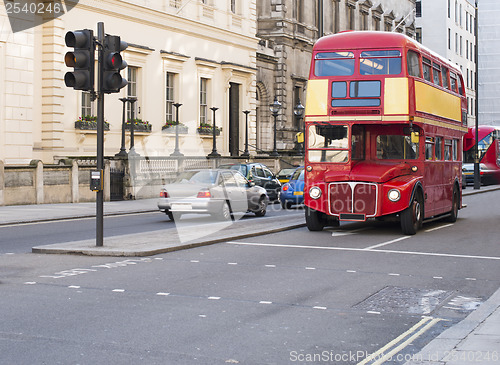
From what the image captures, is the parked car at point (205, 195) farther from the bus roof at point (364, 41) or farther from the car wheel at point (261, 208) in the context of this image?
the bus roof at point (364, 41)

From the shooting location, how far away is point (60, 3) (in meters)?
31.3

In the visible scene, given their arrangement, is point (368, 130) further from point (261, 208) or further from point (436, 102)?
point (261, 208)

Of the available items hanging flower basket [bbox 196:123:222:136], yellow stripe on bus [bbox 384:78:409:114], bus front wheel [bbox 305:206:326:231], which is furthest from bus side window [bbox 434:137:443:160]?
hanging flower basket [bbox 196:123:222:136]

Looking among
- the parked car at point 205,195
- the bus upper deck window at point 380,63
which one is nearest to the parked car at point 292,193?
the parked car at point 205,195

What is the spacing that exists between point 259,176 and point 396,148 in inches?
491

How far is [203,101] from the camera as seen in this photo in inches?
1651

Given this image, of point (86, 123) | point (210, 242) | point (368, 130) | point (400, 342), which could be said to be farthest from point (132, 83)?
point (400, 342)

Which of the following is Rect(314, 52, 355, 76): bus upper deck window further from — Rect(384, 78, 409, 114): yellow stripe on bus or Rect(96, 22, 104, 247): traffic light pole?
Rect(96, 22, 104, 247): traffic light pole

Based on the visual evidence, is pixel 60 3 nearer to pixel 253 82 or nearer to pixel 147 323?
pixel 253 82

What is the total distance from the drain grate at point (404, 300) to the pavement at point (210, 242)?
25.4 inches

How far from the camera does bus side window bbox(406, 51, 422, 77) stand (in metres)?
18.0

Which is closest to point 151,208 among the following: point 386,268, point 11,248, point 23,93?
point 23,93

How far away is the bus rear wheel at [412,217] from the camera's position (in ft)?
58.4

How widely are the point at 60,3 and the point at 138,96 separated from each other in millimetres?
6482
